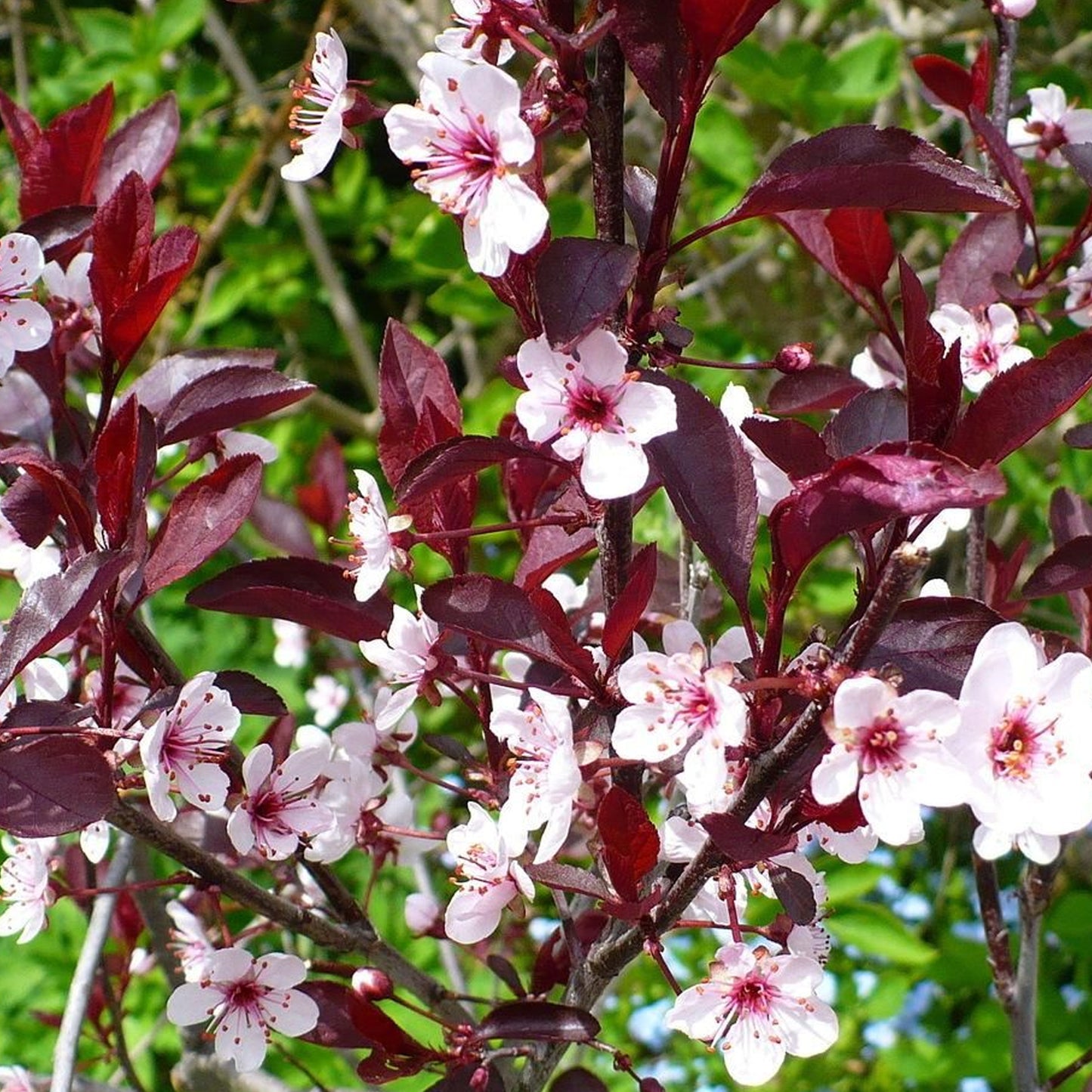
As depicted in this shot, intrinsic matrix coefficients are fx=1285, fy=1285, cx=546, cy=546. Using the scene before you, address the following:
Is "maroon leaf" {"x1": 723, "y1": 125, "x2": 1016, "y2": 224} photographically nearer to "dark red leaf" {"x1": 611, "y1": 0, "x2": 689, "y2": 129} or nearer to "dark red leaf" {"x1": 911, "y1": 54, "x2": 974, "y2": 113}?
"dark red leaf" {"x1": 611, "y1": 0, "x2": 689, "y2": 129}

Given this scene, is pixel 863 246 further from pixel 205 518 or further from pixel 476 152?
pixel 205 518

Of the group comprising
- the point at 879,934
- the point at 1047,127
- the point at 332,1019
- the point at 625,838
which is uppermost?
the point at 1047,127

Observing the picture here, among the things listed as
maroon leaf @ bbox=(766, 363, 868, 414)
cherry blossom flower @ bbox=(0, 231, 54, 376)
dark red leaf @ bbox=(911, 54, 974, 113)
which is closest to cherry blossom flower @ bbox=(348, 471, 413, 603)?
cherry blossom flower @ bbox=(0, 231, 54, 376)

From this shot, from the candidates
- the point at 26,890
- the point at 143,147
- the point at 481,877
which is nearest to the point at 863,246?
the point at 481,877

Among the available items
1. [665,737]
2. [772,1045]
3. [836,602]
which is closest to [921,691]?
[665,737]

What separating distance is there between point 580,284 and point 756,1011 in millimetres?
459

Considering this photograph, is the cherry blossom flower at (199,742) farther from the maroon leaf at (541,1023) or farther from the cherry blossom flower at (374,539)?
the maroon leaf at (541,1023)

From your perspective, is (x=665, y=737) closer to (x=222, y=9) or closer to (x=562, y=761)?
(x=562, y=761)

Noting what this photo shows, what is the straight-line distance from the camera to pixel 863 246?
881 mm

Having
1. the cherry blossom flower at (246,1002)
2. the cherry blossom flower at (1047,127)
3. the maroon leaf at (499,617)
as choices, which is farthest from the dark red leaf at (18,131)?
the cherry blossom flower at (1047,127)

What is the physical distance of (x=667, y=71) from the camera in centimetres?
68

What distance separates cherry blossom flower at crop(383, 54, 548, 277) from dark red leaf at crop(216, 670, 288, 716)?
0.35 meters

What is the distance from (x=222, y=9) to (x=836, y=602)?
2659 mm

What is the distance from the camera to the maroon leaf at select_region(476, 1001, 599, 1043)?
829 mm
